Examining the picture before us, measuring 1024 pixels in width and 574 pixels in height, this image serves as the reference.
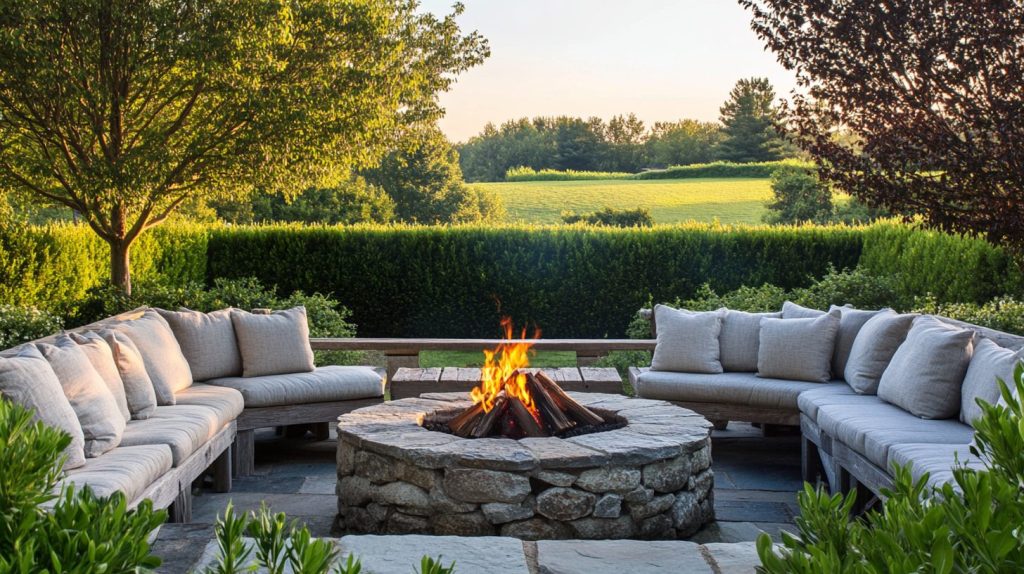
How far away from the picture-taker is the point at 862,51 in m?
6.05

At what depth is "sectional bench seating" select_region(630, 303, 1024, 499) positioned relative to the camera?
12.9 feet

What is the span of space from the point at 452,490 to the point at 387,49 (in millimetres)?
6343

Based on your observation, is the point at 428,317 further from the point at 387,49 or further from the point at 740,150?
the point at 740,150

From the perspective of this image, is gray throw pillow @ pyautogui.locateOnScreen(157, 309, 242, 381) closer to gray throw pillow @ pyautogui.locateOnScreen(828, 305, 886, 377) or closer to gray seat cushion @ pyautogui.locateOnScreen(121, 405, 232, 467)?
gray seat cushion @ pyautogui.locateOnScreen(121, 405, 232, 467)

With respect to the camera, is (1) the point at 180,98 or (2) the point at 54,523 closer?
(2) the point at 54,523

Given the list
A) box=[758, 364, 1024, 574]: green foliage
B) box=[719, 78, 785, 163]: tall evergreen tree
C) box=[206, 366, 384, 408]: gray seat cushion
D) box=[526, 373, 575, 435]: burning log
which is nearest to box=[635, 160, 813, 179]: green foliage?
box=[719, 78, 785, 163]: tall evergreen tree

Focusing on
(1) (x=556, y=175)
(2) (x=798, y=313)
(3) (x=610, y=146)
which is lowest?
(2) (x=798, y=313)

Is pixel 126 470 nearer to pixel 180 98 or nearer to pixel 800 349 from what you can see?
pixel 800 349

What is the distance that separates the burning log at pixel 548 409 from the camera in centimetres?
425

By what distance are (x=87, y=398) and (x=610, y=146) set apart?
33.7 meters

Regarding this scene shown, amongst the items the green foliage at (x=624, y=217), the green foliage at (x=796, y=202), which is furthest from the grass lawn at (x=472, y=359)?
the green foliage at (x=796, y=202)

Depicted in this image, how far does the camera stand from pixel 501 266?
11.7 m

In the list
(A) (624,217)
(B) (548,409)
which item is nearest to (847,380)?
(B) (548,409)

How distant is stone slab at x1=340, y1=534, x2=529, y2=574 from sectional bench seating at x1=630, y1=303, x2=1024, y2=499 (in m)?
1.59
